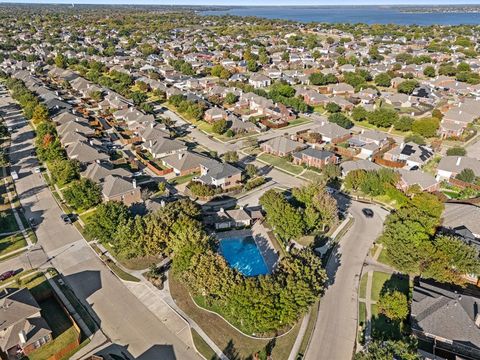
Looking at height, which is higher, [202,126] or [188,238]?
[188,238]

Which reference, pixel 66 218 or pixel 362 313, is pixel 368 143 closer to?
pixel 362 313

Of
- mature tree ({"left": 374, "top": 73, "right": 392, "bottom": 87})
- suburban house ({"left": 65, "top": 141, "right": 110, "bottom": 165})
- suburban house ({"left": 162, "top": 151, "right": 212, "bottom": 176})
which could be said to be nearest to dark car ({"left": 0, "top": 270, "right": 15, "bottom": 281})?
suburban house ({"left": 65, "top": 141, "right": 110, "bottom": 165})

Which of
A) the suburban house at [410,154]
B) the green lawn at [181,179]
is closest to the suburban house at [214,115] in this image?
the green lawn at [181,179]

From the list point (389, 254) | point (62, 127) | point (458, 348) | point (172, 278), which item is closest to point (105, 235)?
point (172, 278)

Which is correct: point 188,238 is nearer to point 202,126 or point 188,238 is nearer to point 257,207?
point 257,207

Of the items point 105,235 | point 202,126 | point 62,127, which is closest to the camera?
point 105,235

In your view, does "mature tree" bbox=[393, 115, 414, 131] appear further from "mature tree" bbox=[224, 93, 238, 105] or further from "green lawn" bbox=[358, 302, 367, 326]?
"green lawn" bbox=[358, 302, 367, 326]
